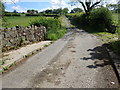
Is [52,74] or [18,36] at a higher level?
[18,36]

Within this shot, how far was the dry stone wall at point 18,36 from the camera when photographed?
724cm

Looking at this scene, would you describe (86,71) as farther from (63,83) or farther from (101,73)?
(63,83)

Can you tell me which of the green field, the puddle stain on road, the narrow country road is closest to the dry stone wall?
the green field

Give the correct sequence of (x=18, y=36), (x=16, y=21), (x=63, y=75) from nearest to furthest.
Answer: (x=63, y=75), (x=18, y=36), (x=16, y=21)

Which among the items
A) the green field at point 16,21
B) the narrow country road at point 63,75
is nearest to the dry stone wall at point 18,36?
the green field at point 16,21

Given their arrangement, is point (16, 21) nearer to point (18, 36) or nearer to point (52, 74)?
point (18, 36)

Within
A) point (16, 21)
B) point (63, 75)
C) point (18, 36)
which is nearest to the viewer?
point (63, 75)

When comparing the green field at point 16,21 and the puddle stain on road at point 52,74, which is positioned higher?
the green field at point 16,21

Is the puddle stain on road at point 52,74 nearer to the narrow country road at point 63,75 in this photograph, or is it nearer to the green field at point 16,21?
the narrow country road at point 63,75

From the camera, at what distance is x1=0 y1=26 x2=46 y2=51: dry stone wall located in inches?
285

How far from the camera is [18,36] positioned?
845 centimetres

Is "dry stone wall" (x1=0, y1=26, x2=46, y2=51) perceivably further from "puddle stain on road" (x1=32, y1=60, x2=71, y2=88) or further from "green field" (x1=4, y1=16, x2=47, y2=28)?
"puddle stain on road" (x1=32, y1=60, x2=71, y2=88)

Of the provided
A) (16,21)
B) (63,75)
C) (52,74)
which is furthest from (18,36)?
(16,21)

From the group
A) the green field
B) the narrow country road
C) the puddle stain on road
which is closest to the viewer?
the narrow country road
